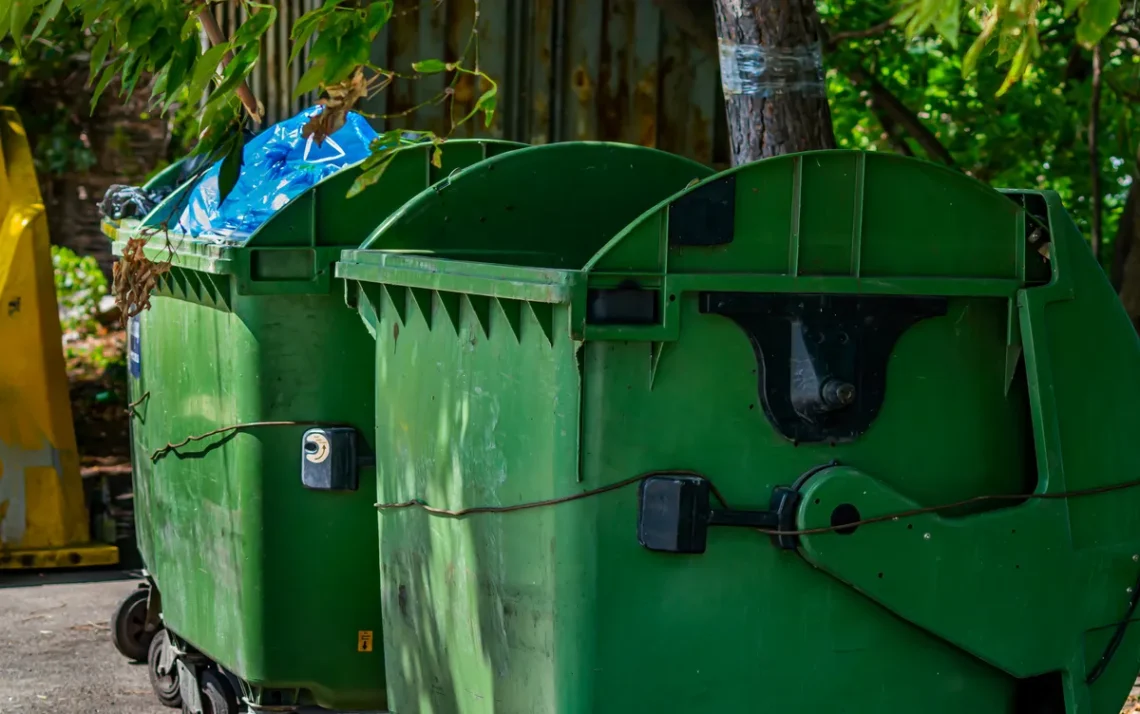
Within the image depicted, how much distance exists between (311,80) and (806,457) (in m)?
1.39

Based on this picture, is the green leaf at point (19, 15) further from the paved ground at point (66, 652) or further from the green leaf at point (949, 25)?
the paved ground at point (66, 652)

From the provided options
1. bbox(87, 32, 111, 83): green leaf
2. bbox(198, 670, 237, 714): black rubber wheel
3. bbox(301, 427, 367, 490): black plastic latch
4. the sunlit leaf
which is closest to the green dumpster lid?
the sunlit leaf

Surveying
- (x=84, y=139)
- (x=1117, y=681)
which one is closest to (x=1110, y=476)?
(x=1117, y=681)

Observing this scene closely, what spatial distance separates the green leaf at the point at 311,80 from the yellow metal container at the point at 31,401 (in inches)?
160

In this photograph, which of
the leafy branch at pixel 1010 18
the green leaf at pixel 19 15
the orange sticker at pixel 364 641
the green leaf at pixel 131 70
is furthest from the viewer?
the orange sticker at pixel 364 641

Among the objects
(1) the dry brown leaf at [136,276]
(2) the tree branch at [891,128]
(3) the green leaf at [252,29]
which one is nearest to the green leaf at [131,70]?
(3) the green leaf at [252,29]

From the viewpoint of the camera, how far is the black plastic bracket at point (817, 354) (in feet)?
11.2

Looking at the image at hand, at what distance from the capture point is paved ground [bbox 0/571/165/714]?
6.01 metres

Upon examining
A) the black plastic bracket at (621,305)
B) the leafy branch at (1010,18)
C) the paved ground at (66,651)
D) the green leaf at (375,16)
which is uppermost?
the green leaf at (375,16)

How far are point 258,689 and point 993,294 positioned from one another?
8.40ft

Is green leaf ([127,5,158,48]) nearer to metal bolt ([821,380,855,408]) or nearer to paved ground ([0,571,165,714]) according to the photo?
metal bolt ([821,380,855,408])

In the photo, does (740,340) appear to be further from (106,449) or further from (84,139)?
(84,139)

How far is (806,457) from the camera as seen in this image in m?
3.45

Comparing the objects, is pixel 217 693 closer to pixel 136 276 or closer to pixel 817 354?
pixel 136 276
